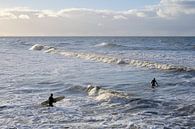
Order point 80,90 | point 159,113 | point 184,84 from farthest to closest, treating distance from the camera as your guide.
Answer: point 184,84 < point 80,90 < point 159,113

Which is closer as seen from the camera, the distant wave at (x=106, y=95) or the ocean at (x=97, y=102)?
the ocean at (x=97, y=102)

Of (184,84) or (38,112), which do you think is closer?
(38,112)

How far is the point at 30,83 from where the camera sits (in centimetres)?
2922

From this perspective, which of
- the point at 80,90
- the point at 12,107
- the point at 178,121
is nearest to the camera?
the point at 178,121

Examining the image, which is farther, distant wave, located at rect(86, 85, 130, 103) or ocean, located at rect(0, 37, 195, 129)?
distant wave, located at rect(86, 85, 130, 103)

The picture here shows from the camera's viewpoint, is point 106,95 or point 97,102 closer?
point 97,102

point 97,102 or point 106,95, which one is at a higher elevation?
point 106,95

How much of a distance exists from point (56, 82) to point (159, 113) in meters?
13.0

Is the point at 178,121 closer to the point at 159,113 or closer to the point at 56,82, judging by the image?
the point at 159,113

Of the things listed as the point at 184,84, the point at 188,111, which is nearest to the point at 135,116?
the point at 188,111

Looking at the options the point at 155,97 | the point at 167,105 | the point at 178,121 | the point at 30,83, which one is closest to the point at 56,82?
the point at 30,83

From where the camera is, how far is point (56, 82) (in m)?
30.0

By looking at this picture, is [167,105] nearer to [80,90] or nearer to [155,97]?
[155,97]

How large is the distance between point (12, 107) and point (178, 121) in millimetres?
8832
